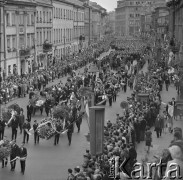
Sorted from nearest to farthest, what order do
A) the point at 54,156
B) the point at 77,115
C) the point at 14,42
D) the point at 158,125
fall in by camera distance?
the point at 54,156, the point at 158,125, the point at 77,115, the point at 14,42

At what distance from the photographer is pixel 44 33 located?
199 ft

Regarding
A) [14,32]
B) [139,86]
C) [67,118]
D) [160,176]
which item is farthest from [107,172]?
[14,32]

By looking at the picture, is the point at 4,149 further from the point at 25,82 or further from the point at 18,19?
the point at 18,19

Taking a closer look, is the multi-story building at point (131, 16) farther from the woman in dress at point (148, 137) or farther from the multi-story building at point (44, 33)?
the woman in dress at point (148, 137)

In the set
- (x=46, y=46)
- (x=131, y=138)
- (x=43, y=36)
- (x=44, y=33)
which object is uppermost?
(x=44, y=33)

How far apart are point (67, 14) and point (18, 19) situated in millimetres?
29334

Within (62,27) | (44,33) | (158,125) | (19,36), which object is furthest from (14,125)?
(62,27)

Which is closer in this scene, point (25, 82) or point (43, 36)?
point (25, 82)

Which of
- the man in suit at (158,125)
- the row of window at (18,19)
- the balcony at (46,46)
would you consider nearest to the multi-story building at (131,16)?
the balcony at (46,46)

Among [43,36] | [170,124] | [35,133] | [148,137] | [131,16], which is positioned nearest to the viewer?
[148,137]

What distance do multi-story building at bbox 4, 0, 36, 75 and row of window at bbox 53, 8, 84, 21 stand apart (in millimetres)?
14675

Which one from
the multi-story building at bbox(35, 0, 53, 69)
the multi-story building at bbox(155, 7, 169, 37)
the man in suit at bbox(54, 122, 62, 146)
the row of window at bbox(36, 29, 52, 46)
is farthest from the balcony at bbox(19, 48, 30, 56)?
the multi-story building at bbox(155, 7, 169, 37)

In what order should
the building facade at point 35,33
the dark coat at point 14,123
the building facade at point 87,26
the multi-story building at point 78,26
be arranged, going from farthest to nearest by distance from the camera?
the building facade at point 87,26
the multi-story building at point 78,26
the building facade at point 35,33
the dark coat at point 14,123

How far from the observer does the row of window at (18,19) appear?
4614 cm
